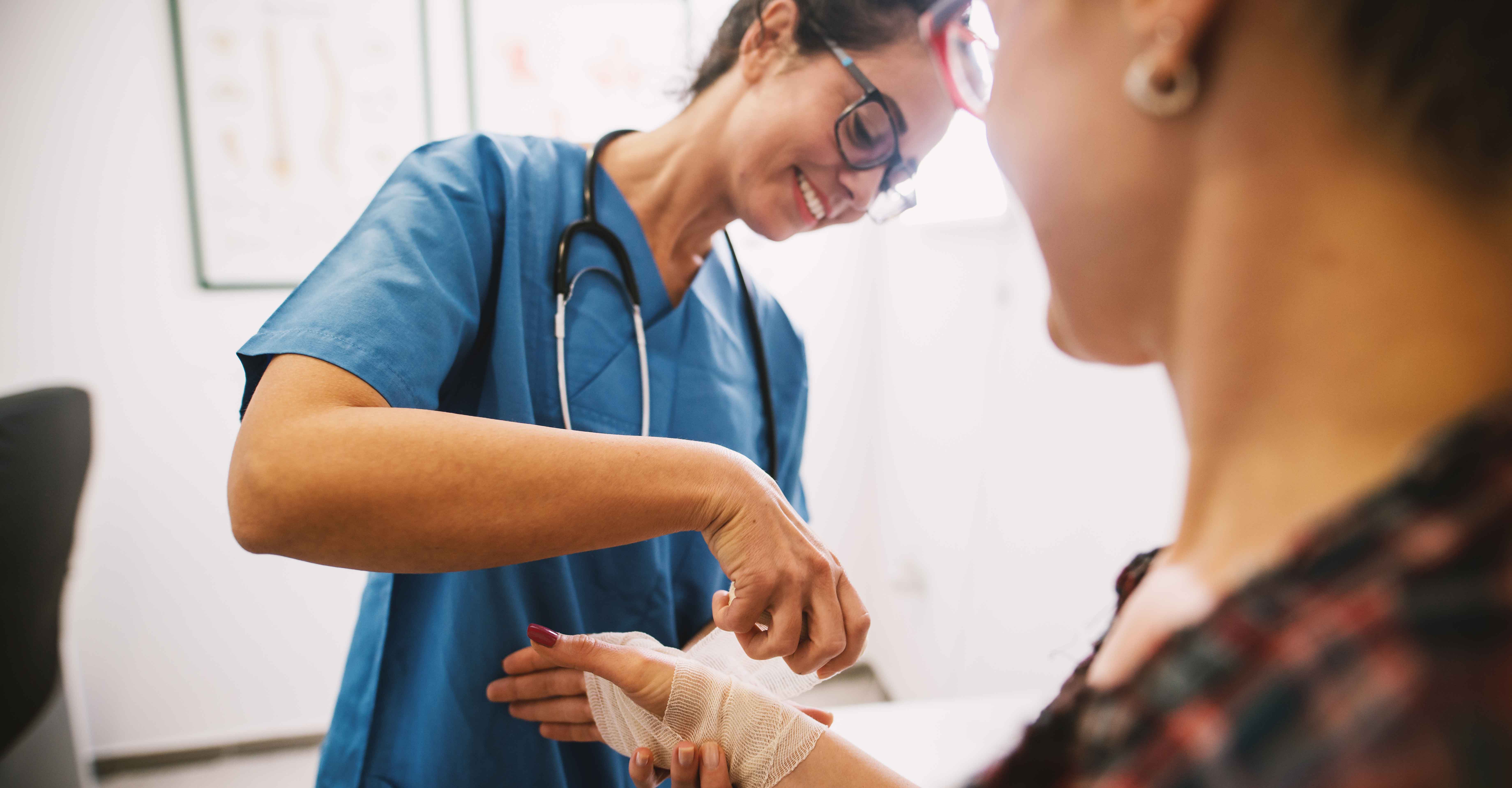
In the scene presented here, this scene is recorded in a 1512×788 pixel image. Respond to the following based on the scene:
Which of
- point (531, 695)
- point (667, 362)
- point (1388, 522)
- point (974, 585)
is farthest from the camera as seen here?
point (974, 585)

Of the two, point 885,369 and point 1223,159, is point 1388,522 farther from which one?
point 885,369

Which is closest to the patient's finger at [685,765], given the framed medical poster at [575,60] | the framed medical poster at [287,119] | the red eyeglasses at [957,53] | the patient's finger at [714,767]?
the patient's finger at [714,767]

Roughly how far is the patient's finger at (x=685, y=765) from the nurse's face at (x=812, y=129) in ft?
1.89

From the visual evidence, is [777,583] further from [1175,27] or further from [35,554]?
[35,554]

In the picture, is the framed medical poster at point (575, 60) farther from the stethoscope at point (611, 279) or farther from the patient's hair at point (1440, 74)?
the patient's hair at point (1440, 74)

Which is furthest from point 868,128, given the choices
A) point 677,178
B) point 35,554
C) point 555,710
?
point 35,554

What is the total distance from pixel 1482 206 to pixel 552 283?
705mm

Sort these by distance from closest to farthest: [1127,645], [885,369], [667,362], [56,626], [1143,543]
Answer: [1127,645] < [667,362] < [1143,543] < [56,626] < [885,369]

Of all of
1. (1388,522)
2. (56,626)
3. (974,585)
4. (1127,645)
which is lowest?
(974,585)

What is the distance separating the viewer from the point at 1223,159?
315mm

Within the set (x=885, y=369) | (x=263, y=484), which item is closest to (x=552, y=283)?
(x=263, y=484)

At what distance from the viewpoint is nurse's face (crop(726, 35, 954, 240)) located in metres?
0.82

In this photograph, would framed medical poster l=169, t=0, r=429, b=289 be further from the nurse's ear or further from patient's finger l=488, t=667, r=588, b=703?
patient's finger l=488, t=667, r=588, b=703

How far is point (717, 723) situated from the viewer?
667mm
